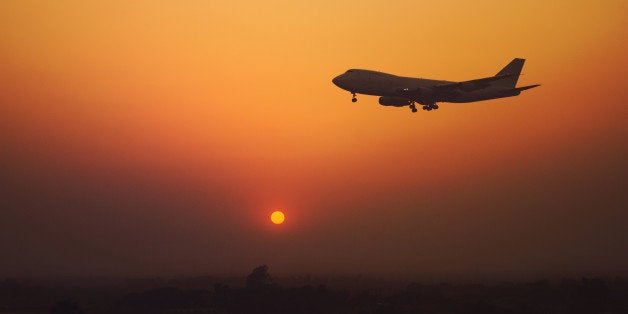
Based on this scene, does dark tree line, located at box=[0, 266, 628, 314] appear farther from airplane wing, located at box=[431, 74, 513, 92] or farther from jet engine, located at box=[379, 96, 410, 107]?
airplane wing, located at box=[431, 74, 513, 92]

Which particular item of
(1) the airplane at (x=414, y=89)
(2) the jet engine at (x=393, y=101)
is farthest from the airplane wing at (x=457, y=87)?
(2) the jet engine at (x=393, y=101)

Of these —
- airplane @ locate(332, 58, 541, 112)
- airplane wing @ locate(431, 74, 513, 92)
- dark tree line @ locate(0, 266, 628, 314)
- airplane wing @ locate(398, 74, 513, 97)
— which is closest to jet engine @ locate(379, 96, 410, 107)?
airplane @ locate(332, 58, 541, 112)

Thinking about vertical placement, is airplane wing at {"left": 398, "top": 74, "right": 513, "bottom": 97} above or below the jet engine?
above

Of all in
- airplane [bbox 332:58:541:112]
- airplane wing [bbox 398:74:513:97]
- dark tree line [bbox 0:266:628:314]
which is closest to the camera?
dark tree line [bbox 0:266:628:314]

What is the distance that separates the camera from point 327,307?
Answer: 96312mm

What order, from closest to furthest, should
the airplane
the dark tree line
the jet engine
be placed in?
the dark tree line
the airplane
the jet engine

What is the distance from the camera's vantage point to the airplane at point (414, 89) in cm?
10350

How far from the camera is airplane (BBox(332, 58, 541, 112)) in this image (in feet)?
340

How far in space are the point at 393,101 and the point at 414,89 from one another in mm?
4006

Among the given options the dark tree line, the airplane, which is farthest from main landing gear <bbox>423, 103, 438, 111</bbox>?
the dark tree line

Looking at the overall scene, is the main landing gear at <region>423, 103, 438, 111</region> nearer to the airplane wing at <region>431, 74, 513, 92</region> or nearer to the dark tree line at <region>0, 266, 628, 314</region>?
the airplane wing at <region>431, 74, 513, 92</region>

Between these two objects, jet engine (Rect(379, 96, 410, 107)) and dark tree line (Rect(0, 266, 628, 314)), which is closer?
dark tree line (Rect(0, 266, 628, 314))

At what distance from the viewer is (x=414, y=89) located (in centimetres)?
10288

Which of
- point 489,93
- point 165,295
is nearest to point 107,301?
point 165,295
